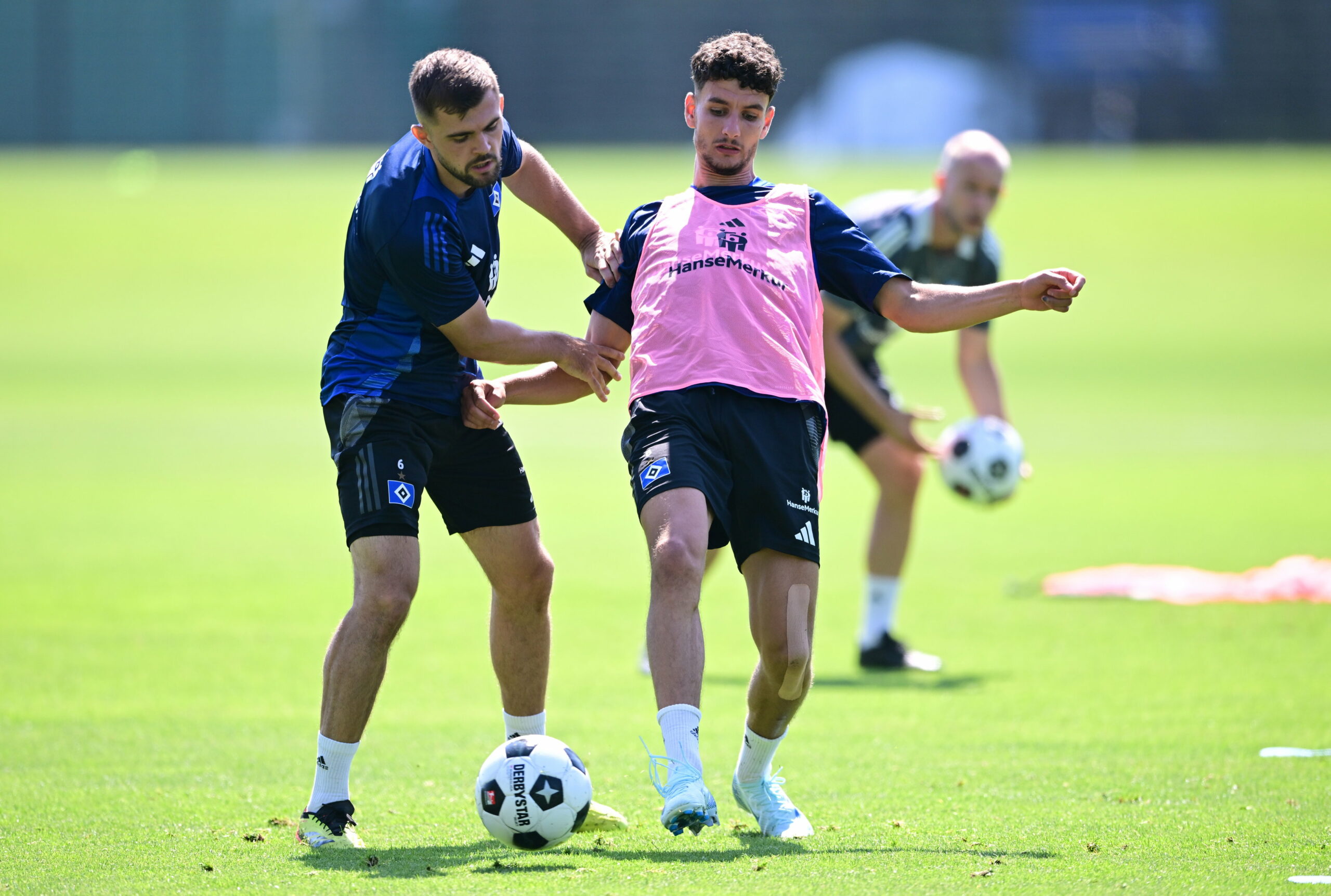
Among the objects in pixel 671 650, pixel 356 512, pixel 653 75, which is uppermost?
pixel 653 75

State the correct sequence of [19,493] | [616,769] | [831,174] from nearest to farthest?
[616,769] → [19,493] → [831,174]

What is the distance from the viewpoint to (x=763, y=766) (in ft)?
16.2

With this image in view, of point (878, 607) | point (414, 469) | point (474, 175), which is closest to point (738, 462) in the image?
point (414, 469)

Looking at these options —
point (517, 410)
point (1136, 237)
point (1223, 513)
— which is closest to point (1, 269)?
point (517, 410)

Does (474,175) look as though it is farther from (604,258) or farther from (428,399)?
(428,399)

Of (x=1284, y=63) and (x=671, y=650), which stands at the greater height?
(x=1284, y=63)

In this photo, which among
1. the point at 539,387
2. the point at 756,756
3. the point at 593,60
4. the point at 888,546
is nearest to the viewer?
the point at 756,756

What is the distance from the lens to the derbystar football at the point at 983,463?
8.74 m

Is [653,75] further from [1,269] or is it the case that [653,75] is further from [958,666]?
[958,666]

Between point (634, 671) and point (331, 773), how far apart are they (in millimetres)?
3394

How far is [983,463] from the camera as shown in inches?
345

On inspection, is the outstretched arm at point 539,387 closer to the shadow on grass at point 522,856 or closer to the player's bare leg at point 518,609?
the player's bare leg at point 518,609

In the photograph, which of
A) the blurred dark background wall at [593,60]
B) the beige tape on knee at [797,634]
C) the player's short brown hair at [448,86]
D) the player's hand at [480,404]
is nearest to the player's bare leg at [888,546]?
the beige tape on knee at [797,634]

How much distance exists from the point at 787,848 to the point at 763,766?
0.41 m
